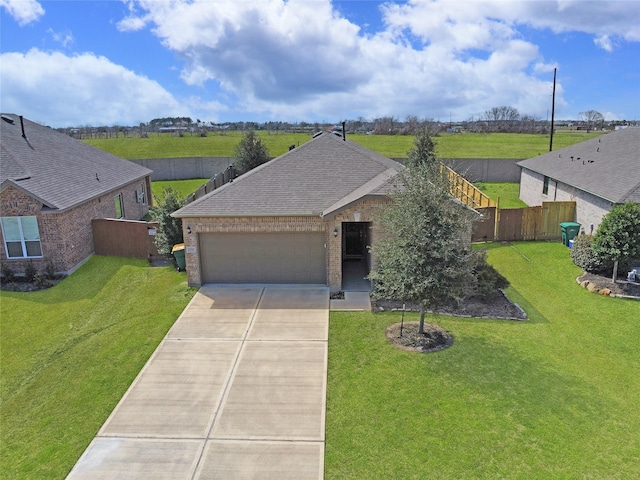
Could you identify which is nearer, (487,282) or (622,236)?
(487,282)

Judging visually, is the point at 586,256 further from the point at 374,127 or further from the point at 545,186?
the point at 374,127

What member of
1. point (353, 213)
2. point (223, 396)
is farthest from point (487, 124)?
point (223, 396)

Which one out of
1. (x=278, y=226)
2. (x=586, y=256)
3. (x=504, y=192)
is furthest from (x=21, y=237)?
(x=504, y=192)

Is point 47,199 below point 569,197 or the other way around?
the other way around

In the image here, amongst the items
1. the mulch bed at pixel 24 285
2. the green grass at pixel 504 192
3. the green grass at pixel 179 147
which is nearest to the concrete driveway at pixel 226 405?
the mulch bed at pixel 24 285

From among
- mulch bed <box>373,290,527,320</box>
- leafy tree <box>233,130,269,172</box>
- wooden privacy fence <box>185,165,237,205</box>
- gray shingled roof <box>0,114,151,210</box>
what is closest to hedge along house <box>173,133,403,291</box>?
mulch bed <box>373,290,527,320</box>

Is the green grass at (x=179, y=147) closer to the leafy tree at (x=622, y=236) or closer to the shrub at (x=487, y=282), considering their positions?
the shrub at (x=487, y=282)

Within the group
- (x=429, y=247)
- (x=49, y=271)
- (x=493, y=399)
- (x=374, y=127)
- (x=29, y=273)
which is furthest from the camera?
(x=374, y=127)
